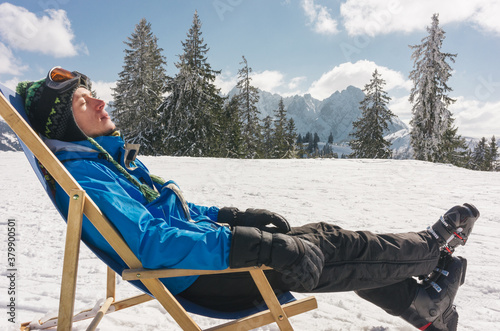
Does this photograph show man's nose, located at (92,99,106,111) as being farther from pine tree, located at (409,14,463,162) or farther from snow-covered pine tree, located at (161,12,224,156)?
pine tree, located at (409,14,463,162)

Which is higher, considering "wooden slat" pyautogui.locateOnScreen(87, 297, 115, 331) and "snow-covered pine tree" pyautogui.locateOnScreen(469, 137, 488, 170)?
"snow-covered pine tree" pyautogui.locateOnScreen(469, 137, 488, 170)

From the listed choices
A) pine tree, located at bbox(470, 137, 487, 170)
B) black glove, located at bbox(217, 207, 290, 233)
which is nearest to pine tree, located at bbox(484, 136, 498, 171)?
pine tree, located at bbox(470, 137, 487, 170)

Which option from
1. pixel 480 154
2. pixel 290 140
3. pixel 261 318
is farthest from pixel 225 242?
pixel 480 154

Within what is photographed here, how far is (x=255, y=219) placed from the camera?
89.4 inches

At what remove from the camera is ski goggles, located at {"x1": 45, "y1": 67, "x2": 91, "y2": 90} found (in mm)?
1795

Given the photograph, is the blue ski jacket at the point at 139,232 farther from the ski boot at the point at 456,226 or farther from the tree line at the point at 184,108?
the tree line at the point at 184,108

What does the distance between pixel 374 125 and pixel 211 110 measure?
14.8 m

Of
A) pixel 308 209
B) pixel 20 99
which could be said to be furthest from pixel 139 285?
pixel 308 209

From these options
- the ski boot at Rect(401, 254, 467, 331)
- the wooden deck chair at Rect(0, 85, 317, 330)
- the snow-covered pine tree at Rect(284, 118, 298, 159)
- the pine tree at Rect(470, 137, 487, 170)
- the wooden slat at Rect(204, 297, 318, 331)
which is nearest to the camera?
the wooden deck chair at Rect(0, 85, 317, 330)

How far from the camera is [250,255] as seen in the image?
1497 millimetres

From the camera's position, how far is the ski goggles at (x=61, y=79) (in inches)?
70.7

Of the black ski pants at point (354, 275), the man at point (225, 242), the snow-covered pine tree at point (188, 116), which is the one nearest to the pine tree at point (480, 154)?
the snow-covered pine tree at point (188, 116)

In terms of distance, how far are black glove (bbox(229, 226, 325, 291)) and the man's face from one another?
4.09ft

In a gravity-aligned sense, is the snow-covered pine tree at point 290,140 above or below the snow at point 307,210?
above
